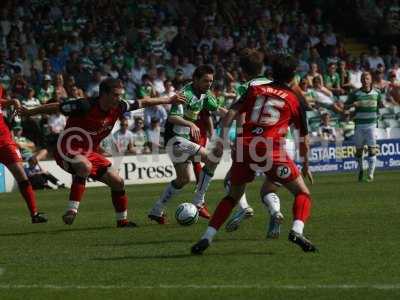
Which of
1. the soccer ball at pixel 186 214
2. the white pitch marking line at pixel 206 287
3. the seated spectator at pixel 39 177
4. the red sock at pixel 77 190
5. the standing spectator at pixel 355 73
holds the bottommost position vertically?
the seated spectator at pixel 39 177

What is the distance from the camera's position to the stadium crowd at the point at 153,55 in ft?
85.5

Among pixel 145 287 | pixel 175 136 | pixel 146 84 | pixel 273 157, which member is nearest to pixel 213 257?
pixel 273 157

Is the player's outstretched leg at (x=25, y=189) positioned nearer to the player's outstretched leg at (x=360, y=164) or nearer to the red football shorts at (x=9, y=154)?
the red football shorts at (x=9, y=154)

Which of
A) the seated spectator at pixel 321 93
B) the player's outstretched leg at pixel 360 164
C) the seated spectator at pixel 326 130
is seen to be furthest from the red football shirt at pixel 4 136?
the seated spectator at pixel 326 130

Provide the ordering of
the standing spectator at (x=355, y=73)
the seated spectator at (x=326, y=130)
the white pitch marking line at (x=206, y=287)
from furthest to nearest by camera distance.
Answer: the standing spectator at (x=355, y=73)
the seated spectator at (x=326, y=130)
the white pitch marking line at (x=206, y=287)

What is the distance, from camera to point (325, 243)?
11.3 meters

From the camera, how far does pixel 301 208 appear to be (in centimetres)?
1029

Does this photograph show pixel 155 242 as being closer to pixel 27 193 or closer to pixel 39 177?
pixel 27 193

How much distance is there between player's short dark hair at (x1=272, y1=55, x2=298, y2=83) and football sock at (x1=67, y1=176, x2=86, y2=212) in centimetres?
405

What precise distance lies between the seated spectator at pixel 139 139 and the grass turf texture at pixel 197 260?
33.2ft

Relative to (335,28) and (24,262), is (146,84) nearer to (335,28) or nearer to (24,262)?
(335,28)

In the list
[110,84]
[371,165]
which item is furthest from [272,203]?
[371,165]

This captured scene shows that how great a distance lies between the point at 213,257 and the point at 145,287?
178 centimetres

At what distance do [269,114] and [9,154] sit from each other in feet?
16.9
